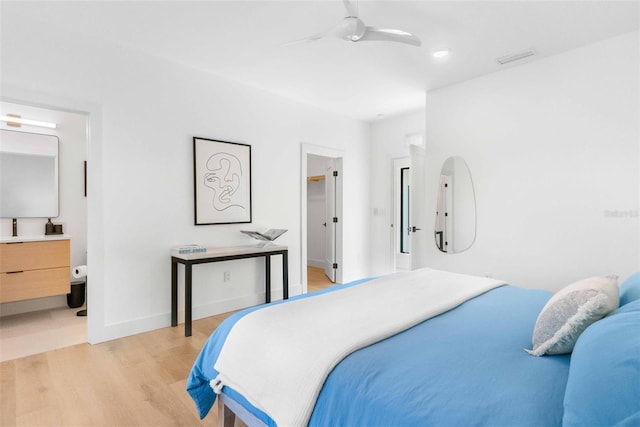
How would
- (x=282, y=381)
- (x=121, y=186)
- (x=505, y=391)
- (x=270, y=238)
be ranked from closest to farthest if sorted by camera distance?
(x=505, y=391) → (x=282, y=381) → (x=121, y=186) → (x=270, y=238)

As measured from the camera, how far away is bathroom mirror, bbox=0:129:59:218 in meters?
3.67

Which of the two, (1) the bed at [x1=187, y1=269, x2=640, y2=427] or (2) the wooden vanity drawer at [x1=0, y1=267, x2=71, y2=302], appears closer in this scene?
(1) the bed at [x1=187, y1=269, x2=640, y2=427]

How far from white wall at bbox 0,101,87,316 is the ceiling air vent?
4692mm

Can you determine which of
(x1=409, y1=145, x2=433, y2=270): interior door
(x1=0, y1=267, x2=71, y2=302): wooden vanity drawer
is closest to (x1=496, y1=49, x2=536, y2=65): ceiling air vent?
(x1=409, y1=145, x2=433, y2=270): interior door

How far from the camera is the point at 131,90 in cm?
313

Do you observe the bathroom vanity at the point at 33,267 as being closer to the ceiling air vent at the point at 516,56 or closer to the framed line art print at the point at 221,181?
the framed line art print at the point at 221,181

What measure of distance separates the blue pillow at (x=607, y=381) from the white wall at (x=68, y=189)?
181 inches

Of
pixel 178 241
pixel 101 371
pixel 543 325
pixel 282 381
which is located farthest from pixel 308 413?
pixel 178 241

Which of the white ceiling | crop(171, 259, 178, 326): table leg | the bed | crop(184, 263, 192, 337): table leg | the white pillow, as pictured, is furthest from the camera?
crop(171, 259, 178, 326): table leg

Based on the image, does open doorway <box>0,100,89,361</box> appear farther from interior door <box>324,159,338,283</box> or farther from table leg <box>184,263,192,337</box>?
interior door <box>324,159,338,283</box>

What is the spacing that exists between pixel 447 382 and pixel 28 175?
15.5 ft

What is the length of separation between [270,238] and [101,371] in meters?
1.96

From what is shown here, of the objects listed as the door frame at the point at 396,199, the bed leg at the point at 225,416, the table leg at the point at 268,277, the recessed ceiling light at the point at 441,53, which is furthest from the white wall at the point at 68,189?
the door frame at the point at 396,199

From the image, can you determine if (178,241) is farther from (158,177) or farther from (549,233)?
(549,233)
